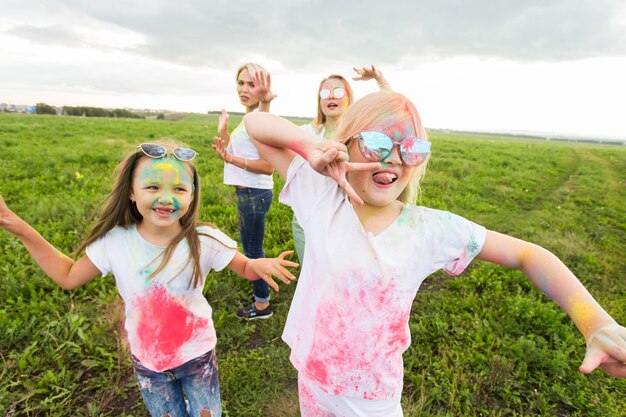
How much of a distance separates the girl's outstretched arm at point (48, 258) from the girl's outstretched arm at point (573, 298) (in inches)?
79.4

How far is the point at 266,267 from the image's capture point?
6.22 ft

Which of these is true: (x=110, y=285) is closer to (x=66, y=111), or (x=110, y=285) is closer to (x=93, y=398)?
(x=93, y=398)

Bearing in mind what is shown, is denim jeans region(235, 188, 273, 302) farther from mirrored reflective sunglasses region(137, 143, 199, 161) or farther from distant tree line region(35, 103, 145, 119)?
distant tree line region(35, 103, 145, 119)

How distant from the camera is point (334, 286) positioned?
149cm

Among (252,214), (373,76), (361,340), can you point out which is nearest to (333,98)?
(373,76)

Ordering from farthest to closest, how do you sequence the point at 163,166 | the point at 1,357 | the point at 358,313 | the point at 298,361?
1. the point at 1,357
2. the point at 163,166
3. the point at 298,361
4. the point at 358,313

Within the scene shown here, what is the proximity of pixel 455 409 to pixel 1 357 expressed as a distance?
3.91m

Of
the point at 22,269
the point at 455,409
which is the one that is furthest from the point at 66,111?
A: the point at 455,409

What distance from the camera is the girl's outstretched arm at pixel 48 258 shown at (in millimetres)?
1688

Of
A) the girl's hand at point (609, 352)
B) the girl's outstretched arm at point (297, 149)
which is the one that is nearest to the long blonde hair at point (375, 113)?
the girl's outstretched arm at point (297, 149)

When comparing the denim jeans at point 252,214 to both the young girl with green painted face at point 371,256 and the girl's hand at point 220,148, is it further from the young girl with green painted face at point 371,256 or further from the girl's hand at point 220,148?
the young girl with green painted face at point 371,256

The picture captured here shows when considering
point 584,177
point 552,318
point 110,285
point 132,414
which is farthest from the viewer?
point 584,177

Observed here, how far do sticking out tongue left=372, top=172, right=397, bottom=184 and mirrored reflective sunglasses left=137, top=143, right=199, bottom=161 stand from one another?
1.07m

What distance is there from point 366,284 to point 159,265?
3.75 feet
